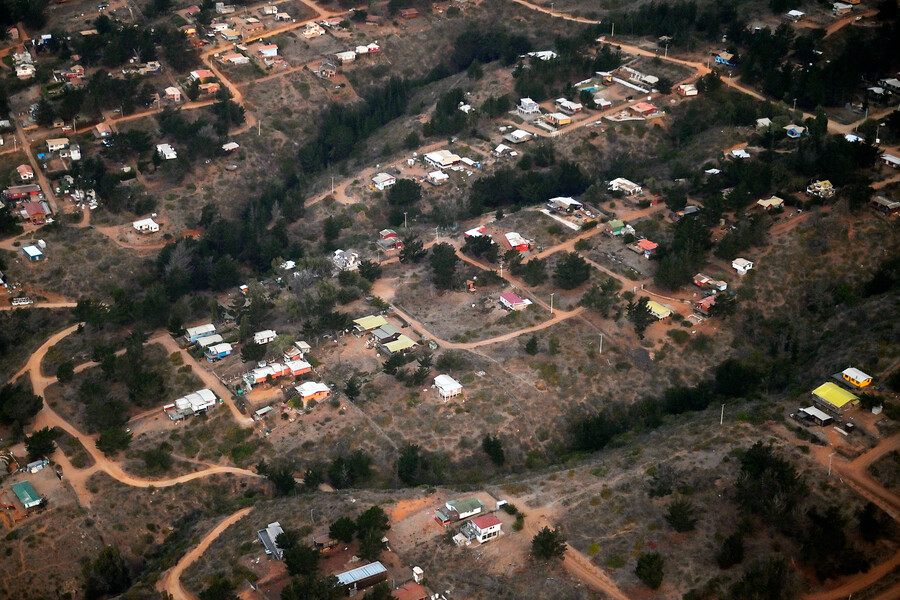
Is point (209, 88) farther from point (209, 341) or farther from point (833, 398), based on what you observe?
point (833, 398)

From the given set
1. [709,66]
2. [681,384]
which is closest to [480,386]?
[681,384]

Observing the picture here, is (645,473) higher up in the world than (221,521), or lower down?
higher up

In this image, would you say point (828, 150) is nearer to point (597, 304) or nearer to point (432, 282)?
point (597, 304)

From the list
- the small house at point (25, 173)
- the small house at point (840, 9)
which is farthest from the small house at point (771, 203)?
the small house at point (25, 173)

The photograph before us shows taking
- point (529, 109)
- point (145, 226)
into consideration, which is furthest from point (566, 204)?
point (145, 226)

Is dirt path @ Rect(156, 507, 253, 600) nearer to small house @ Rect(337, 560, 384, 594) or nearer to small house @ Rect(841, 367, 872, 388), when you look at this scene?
small house @ Rect(337, 560, 384, 594)

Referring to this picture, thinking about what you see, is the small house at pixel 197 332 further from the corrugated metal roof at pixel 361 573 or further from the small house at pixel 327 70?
the small house at pixel 327 70
